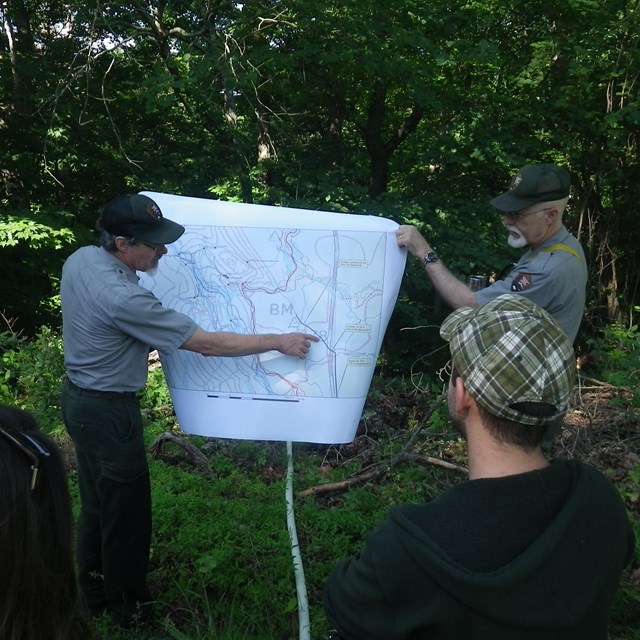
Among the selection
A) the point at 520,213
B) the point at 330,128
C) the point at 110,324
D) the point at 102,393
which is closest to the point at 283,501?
the point at 102,393

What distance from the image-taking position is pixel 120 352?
117 inches

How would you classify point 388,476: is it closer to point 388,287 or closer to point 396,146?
point 388,287

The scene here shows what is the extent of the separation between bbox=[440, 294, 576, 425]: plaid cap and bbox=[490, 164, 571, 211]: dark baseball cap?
5.70 feet

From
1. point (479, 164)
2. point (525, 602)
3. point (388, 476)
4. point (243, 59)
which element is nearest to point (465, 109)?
point (479, 164)

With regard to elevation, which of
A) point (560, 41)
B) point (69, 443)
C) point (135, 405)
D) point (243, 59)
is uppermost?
point (560, 41)

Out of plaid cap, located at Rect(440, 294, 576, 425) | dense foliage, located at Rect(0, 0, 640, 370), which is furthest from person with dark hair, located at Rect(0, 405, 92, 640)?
dense foliage, located at Rect(0, 0, 640, 370)

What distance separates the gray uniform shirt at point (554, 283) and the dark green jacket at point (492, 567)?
1.71m

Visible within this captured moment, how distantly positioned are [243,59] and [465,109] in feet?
11.9

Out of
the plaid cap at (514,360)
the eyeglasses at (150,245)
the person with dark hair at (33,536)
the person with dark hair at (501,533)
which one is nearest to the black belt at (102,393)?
the eyeglasses at (150,245)

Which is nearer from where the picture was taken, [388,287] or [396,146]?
[388,287]

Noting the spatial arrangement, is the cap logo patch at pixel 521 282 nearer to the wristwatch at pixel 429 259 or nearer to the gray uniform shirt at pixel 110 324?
the wristwatch at pixel 429 259

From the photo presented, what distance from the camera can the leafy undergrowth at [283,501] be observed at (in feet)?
11.1

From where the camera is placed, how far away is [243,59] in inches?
306

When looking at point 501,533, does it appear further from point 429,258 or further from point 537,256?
point 537,256
